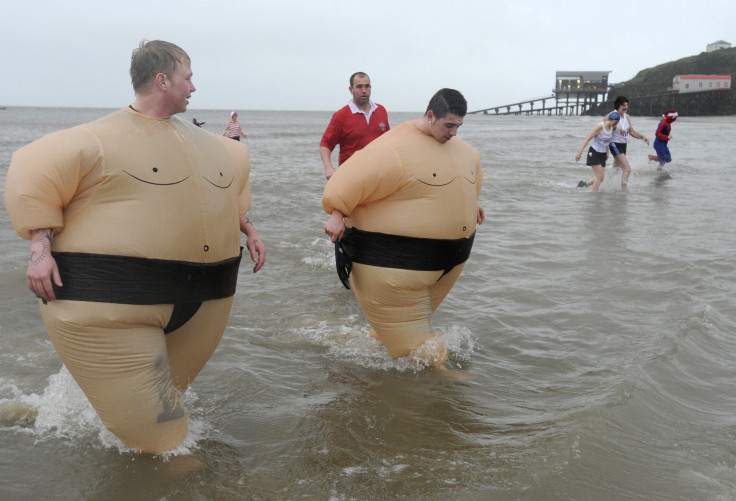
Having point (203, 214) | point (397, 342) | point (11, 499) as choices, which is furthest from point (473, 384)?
point (11, 499)

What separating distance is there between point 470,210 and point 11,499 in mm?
3030

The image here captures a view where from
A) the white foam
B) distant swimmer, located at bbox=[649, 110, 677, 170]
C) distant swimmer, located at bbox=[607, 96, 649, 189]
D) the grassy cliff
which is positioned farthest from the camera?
the grassy cliff

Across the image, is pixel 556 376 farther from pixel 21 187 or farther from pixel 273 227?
pixel 273 227

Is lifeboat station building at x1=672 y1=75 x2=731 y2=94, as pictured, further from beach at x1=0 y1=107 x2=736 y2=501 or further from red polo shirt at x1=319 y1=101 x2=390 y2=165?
red polo shirt at x1=319 y1=101 x2=390 y2=165

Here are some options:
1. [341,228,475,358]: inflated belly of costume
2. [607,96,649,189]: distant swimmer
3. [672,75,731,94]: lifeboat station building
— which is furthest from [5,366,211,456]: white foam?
[672,75,731,94]: lifeboat station building

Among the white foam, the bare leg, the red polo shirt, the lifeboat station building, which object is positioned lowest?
the white foam

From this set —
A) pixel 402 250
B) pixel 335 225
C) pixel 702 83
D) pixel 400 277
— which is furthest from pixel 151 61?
pixel 702 83

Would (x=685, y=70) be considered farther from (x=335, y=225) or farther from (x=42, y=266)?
(x=42, y=266)

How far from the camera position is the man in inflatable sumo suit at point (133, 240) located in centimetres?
294

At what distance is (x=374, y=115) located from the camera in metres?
6.82

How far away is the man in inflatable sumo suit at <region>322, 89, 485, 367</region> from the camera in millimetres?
4328

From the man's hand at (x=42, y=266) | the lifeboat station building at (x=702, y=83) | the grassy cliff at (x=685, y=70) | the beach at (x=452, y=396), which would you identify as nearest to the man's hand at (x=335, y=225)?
the beach at (x=452, y=396)

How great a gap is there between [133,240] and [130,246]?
29mm

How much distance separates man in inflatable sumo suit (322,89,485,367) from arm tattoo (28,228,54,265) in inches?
69.6
